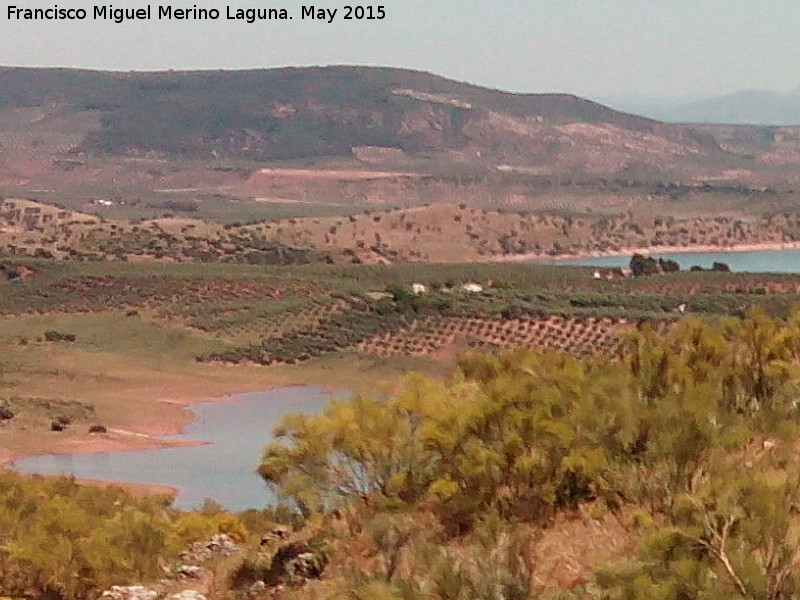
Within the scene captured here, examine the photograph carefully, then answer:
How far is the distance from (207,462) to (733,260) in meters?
100.0

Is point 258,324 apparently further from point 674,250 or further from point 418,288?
point 674,250

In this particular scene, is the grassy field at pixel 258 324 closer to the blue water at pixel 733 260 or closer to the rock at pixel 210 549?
the rock at pixel 210 549

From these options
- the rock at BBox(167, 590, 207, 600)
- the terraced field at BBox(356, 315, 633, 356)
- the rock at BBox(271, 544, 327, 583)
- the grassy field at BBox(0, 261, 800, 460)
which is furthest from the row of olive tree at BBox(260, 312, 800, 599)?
the terraced field at BBox(356, 315, 633, 356)


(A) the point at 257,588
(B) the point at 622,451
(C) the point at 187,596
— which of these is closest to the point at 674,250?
(B) the point at 622,451

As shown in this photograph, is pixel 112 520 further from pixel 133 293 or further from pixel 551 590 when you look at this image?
pixel 133 293

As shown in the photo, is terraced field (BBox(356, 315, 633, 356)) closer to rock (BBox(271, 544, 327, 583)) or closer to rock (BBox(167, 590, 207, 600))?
rock (BBox(271, 544, 327, 583))

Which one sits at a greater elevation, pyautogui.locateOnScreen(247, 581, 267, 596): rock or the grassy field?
pyautogui.locateOnScreen(247, 581, 267, 596): rock

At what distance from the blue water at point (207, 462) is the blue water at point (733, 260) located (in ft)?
250

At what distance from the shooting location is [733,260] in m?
138

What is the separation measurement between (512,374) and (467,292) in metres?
68.4

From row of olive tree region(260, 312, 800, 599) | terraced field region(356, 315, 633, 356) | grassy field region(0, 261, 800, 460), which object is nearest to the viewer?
row of olive tree region(260, 312, 800, 599)

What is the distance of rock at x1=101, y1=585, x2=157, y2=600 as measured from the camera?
13547 millimetres

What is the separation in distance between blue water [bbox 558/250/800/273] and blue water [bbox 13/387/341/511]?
250 ft

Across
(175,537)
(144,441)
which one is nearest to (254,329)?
(144,441)
